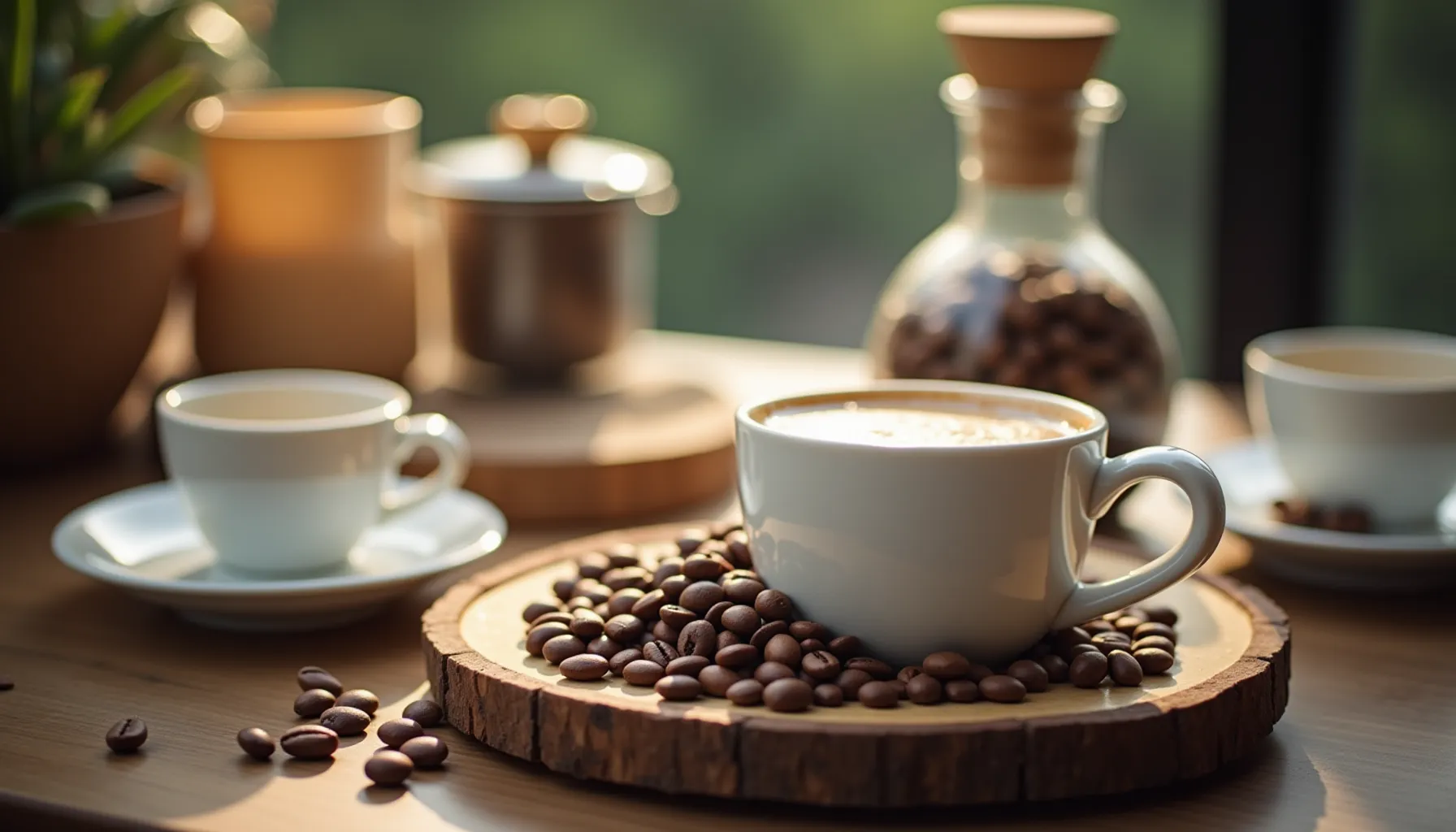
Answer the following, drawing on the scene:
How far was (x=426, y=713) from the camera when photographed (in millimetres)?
852

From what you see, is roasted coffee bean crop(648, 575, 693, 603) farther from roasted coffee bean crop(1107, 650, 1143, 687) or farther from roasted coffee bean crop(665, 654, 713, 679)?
roasted coffee bean crop(1107, 650, 1143, 687)

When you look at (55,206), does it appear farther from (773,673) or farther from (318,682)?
(773,673)

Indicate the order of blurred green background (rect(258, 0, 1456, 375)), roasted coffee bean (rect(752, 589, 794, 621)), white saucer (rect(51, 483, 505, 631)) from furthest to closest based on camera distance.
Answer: blurred green background (rect(258, 0, 1456, 375)), white saucer (rect(51, 483, 505, 631)), roasted coffee bean (rect(752, 589, 794, 621))

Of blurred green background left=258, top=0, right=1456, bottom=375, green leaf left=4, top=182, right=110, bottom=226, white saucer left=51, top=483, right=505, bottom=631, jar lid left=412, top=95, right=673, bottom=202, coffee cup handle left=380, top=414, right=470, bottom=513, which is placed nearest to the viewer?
white saucer left=51, top=483, right=505, bottom=631

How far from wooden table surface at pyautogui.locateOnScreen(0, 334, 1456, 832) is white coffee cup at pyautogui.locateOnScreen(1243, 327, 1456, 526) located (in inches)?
2.6

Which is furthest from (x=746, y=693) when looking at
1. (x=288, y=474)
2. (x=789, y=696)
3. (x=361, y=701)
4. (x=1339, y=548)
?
(x=1339, y=548)

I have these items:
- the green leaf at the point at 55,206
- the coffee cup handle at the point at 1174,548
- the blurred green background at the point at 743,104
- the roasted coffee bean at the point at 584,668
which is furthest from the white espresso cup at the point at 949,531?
the blurred green background at the point at 743,104

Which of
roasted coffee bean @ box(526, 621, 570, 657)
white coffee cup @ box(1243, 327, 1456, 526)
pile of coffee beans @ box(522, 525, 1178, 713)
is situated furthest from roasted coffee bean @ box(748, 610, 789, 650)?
white coffee cup @ box(1243, 327, 1456, 526)

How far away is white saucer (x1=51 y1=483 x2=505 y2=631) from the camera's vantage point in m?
0.97

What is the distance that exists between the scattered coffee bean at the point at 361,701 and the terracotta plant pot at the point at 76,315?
0.53 meters

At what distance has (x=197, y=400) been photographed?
1089 millimetres

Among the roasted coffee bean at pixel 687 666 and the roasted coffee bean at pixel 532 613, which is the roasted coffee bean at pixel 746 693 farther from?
the roasted coffee bean at pixel 532 613

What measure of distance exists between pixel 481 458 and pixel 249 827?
1.74 feet

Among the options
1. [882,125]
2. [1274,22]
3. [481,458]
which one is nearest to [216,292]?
[481,458]
